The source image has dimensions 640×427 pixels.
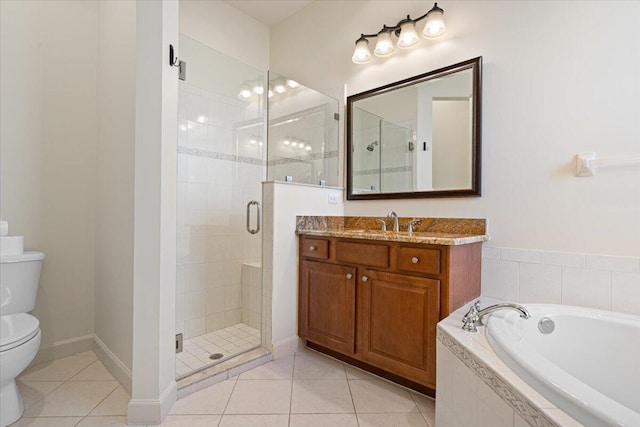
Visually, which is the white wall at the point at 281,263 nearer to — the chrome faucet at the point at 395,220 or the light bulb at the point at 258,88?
the chrome faucet at the point at 395,220

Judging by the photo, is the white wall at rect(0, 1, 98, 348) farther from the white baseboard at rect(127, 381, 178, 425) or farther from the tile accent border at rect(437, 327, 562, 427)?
the tile accent border at rect(437, 327, 562, 427)

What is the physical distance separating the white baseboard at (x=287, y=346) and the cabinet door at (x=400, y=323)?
0.55 metres

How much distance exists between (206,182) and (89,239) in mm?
886

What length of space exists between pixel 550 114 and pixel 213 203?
231 cm

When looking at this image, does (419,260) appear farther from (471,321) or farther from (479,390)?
(479,390)

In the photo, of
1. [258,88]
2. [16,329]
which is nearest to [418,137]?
[258,88]

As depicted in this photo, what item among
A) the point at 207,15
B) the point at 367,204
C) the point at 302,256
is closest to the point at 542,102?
the point at 367,204

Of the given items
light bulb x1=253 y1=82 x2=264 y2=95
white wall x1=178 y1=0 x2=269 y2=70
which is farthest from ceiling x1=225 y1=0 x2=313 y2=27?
light bulb x1=253 y1=82 x2=264 y2=95

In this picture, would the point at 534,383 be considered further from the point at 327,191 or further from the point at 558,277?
the point at 327,191

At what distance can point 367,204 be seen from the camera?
2.48 metres

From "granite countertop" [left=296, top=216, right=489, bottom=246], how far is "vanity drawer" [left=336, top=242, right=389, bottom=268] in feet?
0.18

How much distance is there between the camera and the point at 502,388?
3.08ft

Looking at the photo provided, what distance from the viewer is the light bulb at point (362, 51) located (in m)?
2.36

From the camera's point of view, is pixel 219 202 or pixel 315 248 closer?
pixel 315 248
